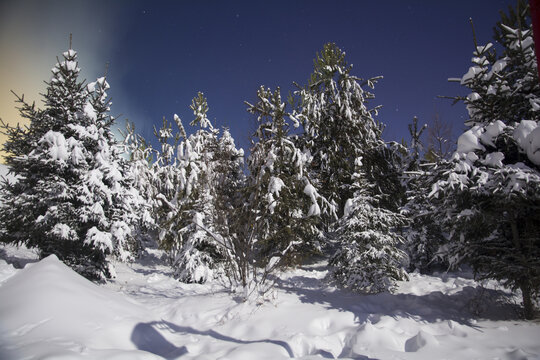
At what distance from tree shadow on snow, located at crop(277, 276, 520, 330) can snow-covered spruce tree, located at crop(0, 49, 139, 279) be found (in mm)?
6867

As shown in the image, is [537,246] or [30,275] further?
[537,246]

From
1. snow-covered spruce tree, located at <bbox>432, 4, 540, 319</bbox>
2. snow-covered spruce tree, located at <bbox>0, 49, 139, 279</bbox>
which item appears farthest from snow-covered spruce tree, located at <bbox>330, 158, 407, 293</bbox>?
snow-covered spruce tree, located at <bbox>0, 49, 139, 279</bbox>

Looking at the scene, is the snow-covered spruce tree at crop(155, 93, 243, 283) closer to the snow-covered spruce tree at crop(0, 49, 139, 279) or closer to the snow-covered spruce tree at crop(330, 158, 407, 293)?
the snow-covered spruce tree at crop(0, 49, 139, 279)

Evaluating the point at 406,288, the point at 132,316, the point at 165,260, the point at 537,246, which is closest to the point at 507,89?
the point at 537,246

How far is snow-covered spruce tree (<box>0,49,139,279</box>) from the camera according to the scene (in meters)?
8.62

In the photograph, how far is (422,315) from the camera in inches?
241

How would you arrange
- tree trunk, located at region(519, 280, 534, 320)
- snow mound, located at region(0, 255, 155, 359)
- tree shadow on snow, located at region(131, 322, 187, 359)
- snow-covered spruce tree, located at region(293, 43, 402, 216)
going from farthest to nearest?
snow-covered spruce tree, located at region(293, 43, 402, 216) → tree trunk, located at region(519, 280, 534, 320) → tree shadow on snow, located at region(131, 322, 187, 359) → snow mound, located at region(0, 255, 155, 359)

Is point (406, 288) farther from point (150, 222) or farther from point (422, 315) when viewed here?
point (150, 222)

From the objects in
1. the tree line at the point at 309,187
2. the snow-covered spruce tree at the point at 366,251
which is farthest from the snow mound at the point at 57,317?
the snow-covered spruce tree at the point at 366,251

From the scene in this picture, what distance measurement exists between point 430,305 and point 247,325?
4804 mm

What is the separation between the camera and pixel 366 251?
801 centimetres

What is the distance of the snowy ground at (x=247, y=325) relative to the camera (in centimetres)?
341

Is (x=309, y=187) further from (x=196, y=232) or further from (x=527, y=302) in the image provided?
(x=527, y=302)

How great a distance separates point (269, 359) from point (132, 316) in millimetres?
2609
